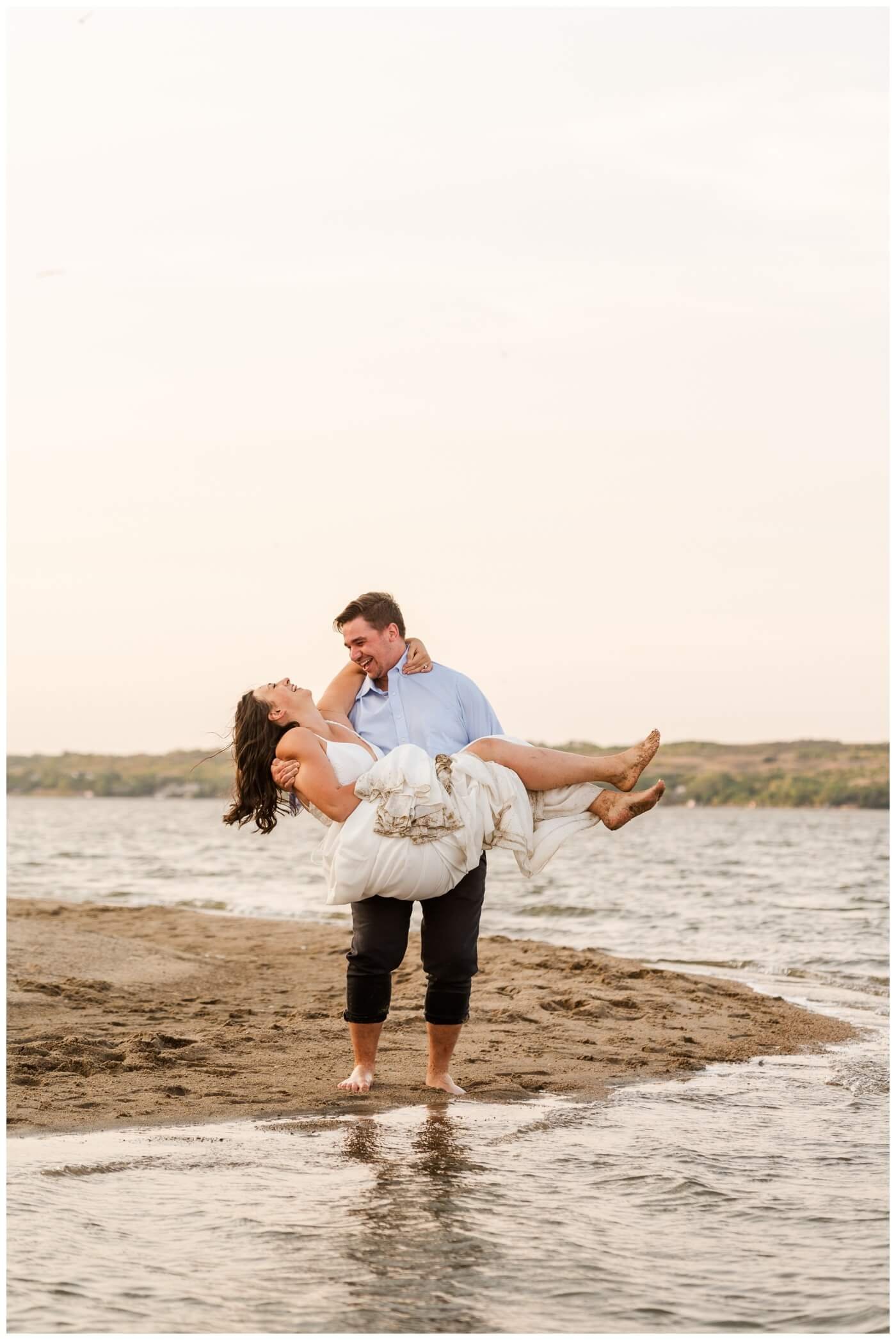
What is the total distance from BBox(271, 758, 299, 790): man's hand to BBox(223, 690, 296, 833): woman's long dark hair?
11 cm

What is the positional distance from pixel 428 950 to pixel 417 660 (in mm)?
1260

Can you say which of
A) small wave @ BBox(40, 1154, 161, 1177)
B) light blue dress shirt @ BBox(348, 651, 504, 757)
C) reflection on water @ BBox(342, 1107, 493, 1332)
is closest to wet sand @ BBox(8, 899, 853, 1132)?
small wave @ BBox(40, 1154, 161, 1177)

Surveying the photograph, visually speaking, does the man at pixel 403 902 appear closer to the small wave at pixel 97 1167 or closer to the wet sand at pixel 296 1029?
the wet sand at pixel 296 1029

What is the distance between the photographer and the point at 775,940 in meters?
14.7

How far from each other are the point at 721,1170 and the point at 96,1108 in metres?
2.54

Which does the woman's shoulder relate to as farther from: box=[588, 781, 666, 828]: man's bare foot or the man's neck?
box=[588, 781, 666, 828]: man's bare foot

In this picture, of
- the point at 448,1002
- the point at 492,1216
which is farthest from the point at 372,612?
the point at 492,1216

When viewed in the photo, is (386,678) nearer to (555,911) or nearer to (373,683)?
(373,683)

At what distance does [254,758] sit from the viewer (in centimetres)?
588

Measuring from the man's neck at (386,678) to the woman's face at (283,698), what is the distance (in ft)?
1.17

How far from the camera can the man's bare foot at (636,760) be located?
5.95 meters

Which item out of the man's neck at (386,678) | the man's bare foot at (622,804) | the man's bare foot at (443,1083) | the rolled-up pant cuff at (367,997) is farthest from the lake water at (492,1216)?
the man's neck at (386,678)

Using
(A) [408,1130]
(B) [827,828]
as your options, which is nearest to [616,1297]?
(A) [408,1130]

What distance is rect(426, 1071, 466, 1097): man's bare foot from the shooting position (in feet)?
19.9
